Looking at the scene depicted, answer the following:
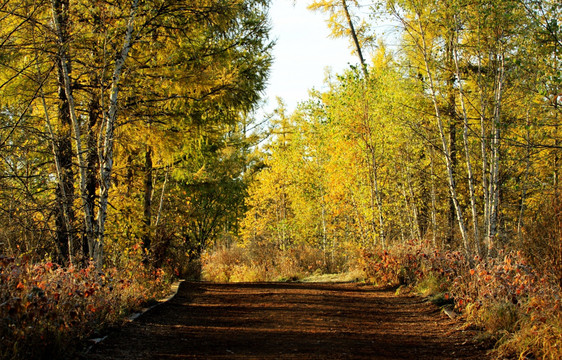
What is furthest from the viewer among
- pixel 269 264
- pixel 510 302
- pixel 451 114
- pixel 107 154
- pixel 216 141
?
pixel 269 264

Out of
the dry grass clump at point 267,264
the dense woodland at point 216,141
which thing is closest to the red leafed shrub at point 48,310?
the dense woodland at point 216,141

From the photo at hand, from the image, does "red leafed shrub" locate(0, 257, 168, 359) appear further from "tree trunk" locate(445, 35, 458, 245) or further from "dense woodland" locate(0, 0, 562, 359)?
"tree trunk" locate(445, 35, 458, 245)

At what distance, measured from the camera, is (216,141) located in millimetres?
12984

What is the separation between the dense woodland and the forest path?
50 cm

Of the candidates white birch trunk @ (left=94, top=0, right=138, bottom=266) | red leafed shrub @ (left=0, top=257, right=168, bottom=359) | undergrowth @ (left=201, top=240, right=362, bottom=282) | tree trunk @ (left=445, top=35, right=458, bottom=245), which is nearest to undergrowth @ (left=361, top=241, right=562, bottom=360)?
tree trunk @ (left=445, top=35, right=458, bottom=245)

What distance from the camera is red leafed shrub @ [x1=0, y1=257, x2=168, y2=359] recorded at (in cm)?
430

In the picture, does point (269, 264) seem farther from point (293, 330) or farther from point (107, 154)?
point (293, 330)

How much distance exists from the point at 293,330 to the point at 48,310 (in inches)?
125

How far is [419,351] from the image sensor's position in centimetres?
564

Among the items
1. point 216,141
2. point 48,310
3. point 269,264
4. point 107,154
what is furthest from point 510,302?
point 269,264

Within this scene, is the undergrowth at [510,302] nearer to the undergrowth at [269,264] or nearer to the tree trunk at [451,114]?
the tree trunk at [451,114]

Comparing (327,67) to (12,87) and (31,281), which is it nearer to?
(12,87)

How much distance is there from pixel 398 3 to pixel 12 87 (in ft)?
25.0

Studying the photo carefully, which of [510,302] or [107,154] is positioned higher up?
[107,154]
